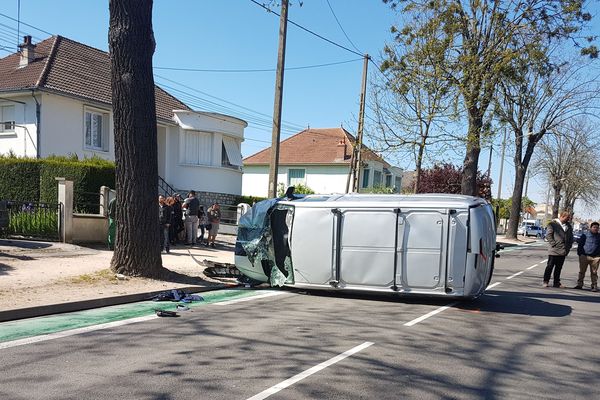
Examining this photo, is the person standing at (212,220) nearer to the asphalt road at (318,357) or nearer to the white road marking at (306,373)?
the asphalt road at (318,357)

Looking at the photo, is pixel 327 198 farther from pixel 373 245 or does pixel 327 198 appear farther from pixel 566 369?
pixel 566 369

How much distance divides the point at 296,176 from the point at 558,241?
31965mm

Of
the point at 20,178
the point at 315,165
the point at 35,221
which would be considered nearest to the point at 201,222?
the point at 35,221

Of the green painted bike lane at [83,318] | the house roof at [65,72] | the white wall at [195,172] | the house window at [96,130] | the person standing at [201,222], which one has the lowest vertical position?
the green painted bike lane at [83,318]

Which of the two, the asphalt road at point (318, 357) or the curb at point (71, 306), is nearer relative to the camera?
the asphalt road at point (318, 357)

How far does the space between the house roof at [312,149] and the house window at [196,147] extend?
18.3 metres

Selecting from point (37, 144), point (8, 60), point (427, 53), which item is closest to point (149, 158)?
point (37, 144)

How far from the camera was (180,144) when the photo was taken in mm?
24328

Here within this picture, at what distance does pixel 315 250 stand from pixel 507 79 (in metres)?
15.2

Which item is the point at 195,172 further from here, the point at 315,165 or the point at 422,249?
the point at 315,165

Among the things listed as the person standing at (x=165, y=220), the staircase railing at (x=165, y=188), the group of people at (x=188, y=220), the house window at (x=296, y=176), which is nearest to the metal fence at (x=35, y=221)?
the person standing at (x=165, y=220)

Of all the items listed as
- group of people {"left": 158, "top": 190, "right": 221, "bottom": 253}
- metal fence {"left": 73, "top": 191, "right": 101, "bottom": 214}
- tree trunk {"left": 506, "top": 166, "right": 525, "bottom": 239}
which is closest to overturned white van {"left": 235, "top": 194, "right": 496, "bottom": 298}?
group of people {"left": 158, "top": 190, "right": 221, "bottom": 253}

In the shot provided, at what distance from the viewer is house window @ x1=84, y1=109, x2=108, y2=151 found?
21.6 meters

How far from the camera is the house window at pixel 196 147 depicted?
24.3 m
